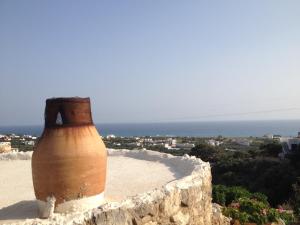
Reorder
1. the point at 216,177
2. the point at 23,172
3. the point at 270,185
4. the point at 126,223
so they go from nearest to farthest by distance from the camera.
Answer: the point at 126,223
the point at 23,172
the point at 270,185
the point at 216,177

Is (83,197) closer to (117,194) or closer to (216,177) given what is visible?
(117,194)

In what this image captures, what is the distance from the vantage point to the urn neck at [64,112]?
16.9 feet

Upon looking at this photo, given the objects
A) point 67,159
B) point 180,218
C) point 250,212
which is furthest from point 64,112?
point 250,212

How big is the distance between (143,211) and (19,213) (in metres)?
1.71

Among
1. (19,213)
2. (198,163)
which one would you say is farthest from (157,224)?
(198,163)

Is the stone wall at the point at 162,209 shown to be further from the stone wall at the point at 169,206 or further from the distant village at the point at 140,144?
the distant village at the point at 140,144

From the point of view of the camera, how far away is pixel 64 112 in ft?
17.0

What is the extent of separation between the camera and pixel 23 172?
898cm

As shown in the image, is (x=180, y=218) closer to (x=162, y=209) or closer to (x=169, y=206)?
(x=169, y=206)

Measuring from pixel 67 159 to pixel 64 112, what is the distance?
24.3 inches

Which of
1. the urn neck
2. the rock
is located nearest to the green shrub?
the rock

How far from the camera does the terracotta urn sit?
502 cm

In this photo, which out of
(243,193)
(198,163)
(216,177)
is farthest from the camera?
(216,177)

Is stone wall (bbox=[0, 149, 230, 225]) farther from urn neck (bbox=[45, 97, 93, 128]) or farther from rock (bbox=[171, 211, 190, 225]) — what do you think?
urn neck (bbox=[45, 97, 93, 128])
